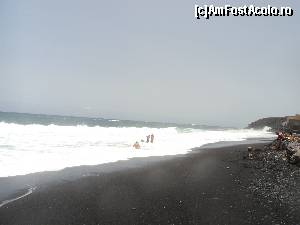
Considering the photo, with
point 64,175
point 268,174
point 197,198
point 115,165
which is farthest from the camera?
point 115,165

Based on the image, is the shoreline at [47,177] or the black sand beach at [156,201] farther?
the shoreline at [47,177]

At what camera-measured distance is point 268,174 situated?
1659cm

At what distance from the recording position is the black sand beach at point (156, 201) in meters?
9.42

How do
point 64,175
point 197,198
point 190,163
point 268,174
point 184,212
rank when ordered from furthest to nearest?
point 190,163
point 268,174
point 64,175
point 197,198
point 184,212

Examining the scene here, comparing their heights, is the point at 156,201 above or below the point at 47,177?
below

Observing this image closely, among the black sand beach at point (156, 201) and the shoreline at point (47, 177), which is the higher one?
the shoreline at point (47, 177)

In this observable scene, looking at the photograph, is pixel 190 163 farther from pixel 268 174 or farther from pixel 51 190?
pixel 51 190

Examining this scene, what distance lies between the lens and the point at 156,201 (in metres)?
11.3

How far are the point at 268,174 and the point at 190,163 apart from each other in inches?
205

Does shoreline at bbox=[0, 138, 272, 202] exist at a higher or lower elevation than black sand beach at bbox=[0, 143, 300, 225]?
higher

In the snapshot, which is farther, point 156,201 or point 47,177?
point 47,177

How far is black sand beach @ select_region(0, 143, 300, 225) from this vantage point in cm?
942

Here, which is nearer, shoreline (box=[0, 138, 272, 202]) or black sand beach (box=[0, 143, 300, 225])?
black sand beach (box=[0, 143, 300, 225])

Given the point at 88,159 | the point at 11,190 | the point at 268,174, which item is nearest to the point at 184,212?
the point at 11,190
